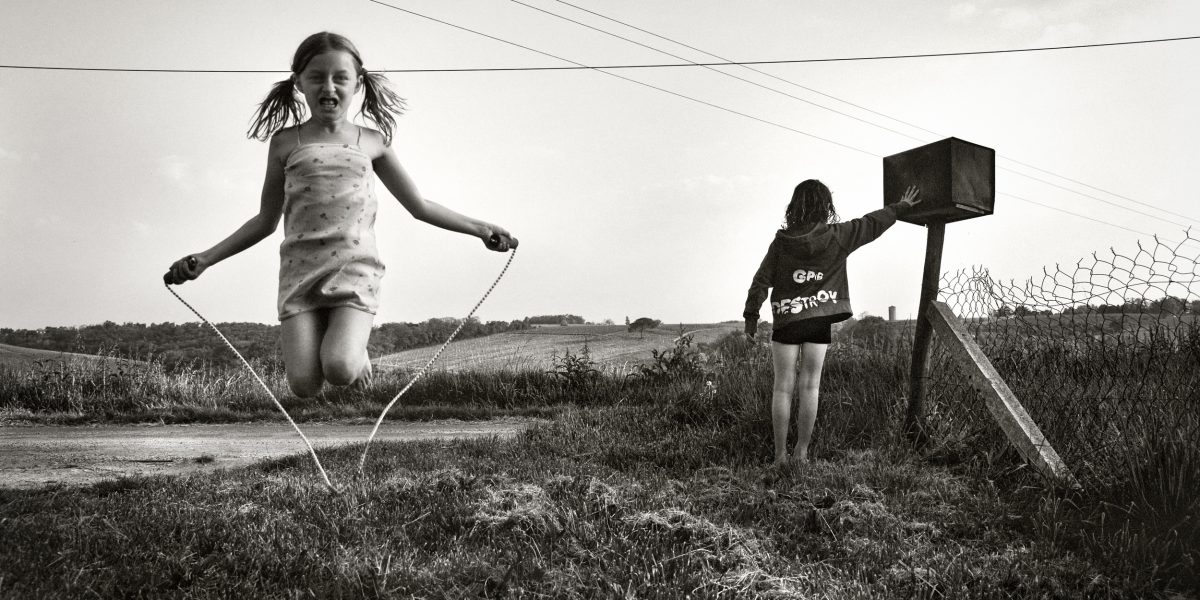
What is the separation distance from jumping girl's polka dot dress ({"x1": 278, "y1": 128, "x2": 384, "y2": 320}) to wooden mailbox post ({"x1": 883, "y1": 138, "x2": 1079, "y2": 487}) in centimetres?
387

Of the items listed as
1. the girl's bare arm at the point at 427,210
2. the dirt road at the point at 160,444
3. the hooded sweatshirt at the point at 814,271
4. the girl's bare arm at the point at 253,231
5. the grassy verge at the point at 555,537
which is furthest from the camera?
the dirt road at the point at 160,444

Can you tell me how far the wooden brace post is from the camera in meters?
4.75

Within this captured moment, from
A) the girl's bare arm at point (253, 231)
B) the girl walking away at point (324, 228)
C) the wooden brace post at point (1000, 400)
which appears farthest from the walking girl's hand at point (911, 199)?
the girl's bare arm at point (253, 231)

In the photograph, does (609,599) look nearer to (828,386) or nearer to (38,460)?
(828,386)

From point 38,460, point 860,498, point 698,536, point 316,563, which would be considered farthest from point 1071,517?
point 38,460

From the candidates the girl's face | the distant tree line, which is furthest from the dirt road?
the girl's face

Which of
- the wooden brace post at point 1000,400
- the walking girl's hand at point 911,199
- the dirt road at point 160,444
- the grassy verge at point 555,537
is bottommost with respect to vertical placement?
the dirt road at point 160,444

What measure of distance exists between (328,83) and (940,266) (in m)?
4.50

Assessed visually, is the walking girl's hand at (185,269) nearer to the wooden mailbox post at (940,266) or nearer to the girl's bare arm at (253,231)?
the girl's bare arm at (253,231)

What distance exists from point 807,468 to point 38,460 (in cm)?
672

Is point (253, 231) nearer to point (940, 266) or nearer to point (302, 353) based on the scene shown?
point (302, 353)

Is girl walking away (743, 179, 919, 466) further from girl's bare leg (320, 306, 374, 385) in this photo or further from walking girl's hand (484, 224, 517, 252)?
girl's bare leg (320, 306, 374, 385)

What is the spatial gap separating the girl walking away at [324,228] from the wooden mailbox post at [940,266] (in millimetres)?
3797

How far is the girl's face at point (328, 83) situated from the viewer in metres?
2.73
